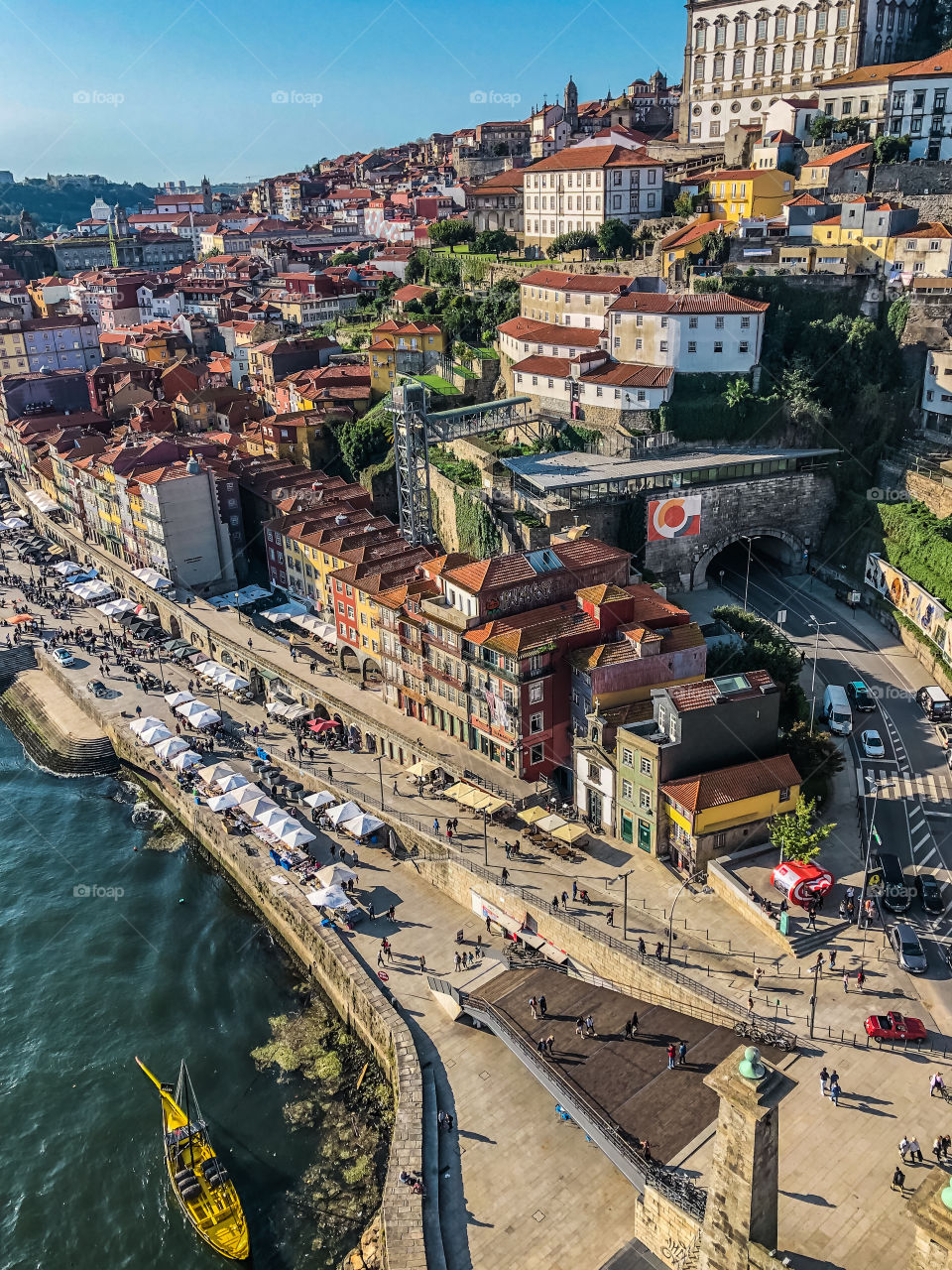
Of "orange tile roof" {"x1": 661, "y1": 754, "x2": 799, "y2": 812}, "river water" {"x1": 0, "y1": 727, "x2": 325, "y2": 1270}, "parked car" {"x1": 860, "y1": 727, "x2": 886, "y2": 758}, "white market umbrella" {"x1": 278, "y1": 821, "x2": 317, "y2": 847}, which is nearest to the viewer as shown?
"river water" {"x1": 0, "y1": 727, "x2": 325, "y2": 1270}

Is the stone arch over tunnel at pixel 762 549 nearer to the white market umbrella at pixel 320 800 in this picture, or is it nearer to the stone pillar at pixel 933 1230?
the white market umbrella at pixel 320 800

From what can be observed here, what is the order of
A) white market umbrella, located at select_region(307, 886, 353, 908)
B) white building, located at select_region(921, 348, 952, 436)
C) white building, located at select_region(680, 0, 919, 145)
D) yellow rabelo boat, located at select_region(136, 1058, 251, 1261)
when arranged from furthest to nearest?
1. white building, located at select_region(680, 0, 919, 145)
2. white building, located at select_region(921, 348, 952, 436)
3. white market umbrella, located at select_region(307, 886, 353, 908)
4. yellow rabelo boat, located at select_region(136, 1058, 251, 1261)

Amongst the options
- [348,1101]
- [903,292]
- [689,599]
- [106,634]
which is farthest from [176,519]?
[903,292]

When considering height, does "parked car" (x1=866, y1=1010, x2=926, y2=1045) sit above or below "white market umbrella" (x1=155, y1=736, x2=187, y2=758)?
above

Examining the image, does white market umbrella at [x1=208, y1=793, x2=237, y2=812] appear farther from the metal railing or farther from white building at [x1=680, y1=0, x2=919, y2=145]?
white building at [x1=680, y1=0, x2=919, y2=145]

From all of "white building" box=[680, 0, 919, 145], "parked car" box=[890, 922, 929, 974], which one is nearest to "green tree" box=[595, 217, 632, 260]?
"white building" box=[680, 0, 919, 145]

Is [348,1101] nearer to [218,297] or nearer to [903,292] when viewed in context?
[903,292]

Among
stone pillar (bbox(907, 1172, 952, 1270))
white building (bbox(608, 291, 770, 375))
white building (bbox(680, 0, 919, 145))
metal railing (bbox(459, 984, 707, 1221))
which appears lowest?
metal railing (bbox(459, 984, 707, 1221))
